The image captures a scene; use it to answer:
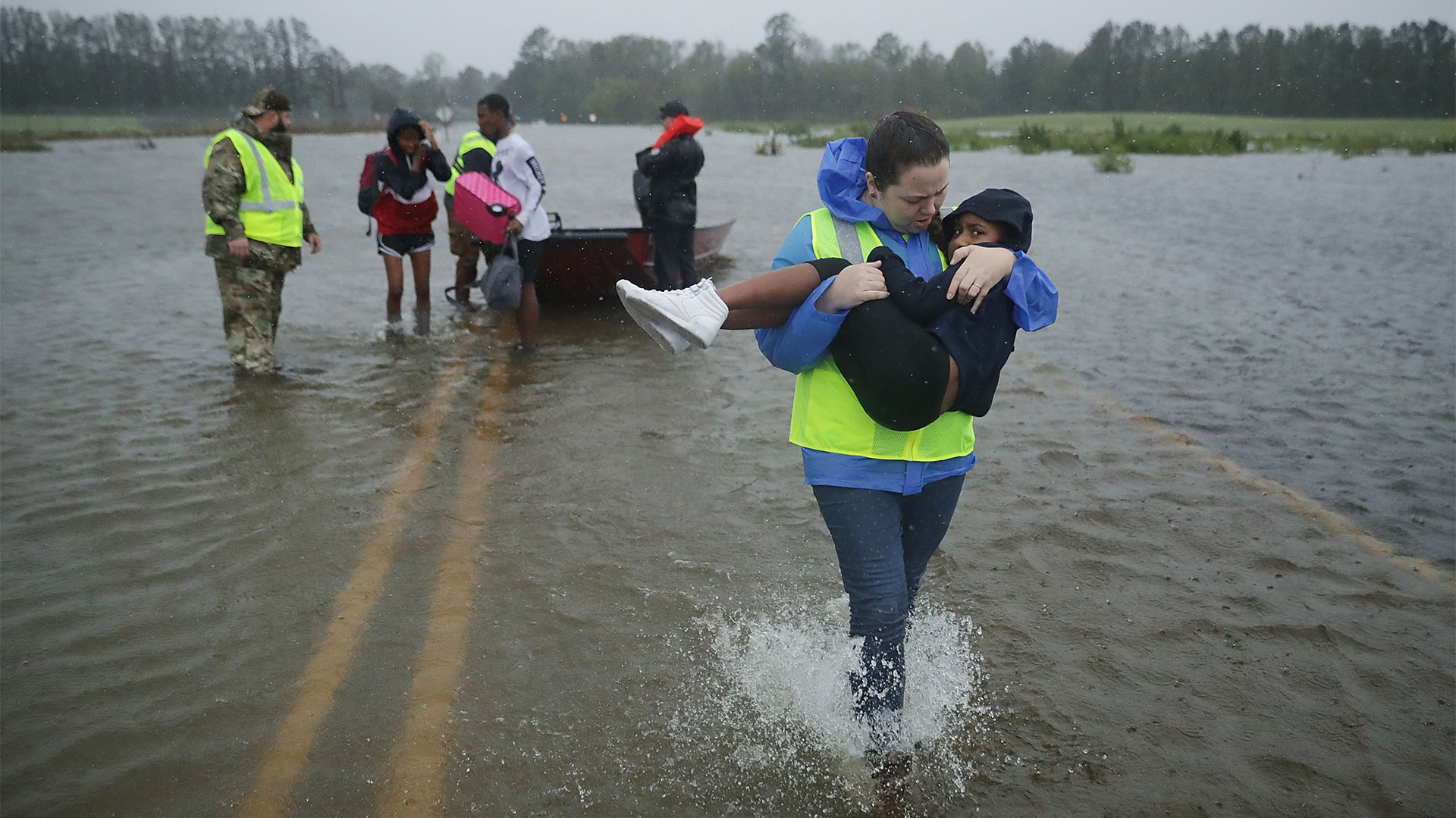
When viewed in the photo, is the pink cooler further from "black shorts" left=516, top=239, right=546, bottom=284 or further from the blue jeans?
the blue jeans

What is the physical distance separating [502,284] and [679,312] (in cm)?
485

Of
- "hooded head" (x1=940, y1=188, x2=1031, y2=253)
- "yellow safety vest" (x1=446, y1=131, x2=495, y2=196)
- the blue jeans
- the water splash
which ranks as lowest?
the water splash

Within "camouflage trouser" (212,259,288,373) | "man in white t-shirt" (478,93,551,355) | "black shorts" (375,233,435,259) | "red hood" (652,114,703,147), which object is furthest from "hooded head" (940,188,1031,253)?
"red hood" (652,114,703,147)

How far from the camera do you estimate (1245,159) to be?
3681 centimetres

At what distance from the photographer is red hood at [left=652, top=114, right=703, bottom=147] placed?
30.5 feet

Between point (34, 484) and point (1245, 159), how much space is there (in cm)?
4091

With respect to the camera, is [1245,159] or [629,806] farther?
[1245,159]

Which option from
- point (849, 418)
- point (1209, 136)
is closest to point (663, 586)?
point (849, 418)

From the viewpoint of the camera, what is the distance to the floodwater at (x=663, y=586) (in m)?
3.01

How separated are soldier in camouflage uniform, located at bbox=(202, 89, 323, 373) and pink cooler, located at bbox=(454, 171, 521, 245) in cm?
120

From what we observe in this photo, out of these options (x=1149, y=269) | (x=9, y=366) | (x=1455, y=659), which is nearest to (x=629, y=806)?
(x=1455, y=659)

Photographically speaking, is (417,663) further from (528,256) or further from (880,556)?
(528,256)

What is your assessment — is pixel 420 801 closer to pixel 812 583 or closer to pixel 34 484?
pixel 812 583

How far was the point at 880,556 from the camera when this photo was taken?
107 inches
